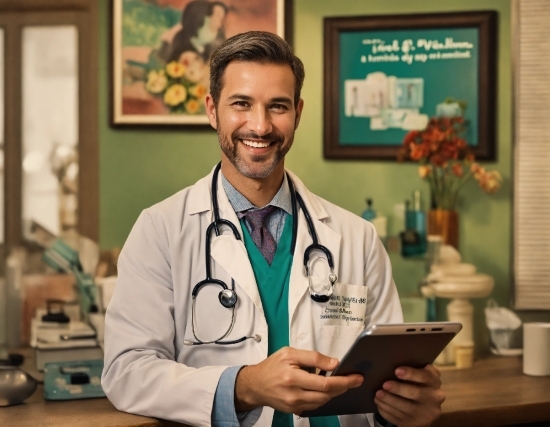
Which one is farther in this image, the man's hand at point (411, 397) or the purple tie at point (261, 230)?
the purple tie at point (261, 230)

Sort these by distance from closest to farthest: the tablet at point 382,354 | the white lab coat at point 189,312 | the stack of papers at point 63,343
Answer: the tablet at point 382,354 < the white lab coat at point 189,312 < the stack of papers at point 63,343

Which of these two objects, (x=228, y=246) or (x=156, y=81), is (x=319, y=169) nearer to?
(x=156, y=81)

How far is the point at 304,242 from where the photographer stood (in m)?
2.14

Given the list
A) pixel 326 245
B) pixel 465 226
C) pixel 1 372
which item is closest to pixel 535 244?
pixel 465 226

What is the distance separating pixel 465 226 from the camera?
11.1 feet

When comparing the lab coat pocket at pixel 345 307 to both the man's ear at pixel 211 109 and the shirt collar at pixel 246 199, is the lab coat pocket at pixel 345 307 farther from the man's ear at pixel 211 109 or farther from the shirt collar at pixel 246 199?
the man's ear at pixel 211 109

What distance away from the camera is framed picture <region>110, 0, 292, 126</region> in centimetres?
336

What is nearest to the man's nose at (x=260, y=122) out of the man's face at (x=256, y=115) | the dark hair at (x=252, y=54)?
the man's face at (x=256, y=115)

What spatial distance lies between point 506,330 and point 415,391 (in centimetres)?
152

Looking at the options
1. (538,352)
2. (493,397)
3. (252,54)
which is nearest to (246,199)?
(252,54)

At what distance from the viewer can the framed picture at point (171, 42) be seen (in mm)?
3363

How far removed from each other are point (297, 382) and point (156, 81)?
199 centimetres

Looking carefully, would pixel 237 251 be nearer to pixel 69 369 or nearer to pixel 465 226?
pixel 69 369

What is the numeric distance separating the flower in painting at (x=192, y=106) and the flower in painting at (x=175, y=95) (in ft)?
0.10
